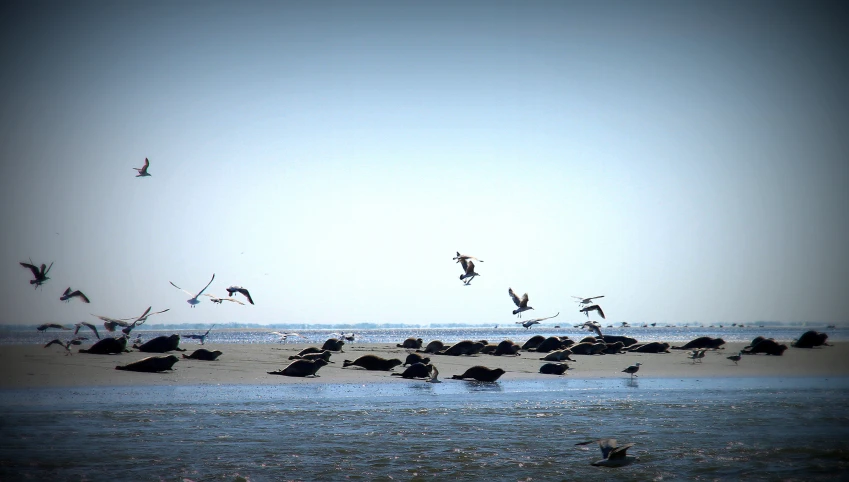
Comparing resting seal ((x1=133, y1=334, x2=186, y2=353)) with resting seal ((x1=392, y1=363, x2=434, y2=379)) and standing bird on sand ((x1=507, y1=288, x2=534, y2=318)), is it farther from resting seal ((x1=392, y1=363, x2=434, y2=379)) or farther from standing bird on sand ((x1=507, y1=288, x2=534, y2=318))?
standing bird on sand ((x1=507, y1=288, x2=534, y2=318))

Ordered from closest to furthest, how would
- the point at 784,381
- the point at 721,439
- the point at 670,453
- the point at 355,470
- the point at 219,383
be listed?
the point at 355,470 → the point at 670,453 → the point at 721,439 → the point at 219,383 → the point at 784,381

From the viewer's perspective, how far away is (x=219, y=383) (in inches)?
835

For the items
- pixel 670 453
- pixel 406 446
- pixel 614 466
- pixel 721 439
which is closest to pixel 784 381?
pixel 721 439

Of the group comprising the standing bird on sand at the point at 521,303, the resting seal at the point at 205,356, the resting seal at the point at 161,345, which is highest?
the standing bird on sand at the point at 521,303

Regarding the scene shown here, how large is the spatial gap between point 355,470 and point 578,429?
5.60m

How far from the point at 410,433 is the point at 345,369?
1468cm

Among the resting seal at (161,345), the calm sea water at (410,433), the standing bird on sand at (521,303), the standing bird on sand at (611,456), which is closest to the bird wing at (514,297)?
the standing bird on sand at (521,303)

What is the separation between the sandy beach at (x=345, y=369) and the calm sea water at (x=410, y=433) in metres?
2.40

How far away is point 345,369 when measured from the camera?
87.9ft

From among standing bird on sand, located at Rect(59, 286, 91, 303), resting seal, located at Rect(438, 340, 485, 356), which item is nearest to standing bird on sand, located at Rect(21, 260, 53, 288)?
standing bird on sand, located at Rect(59, 286, 91, 303)

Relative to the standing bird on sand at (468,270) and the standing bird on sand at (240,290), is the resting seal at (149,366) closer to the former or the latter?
the standing bird on sand at (240,290)

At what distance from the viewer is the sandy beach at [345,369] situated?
2114 centimetres

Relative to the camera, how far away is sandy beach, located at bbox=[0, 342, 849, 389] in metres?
21.1

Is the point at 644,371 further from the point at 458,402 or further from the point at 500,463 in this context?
the point at 500,463
